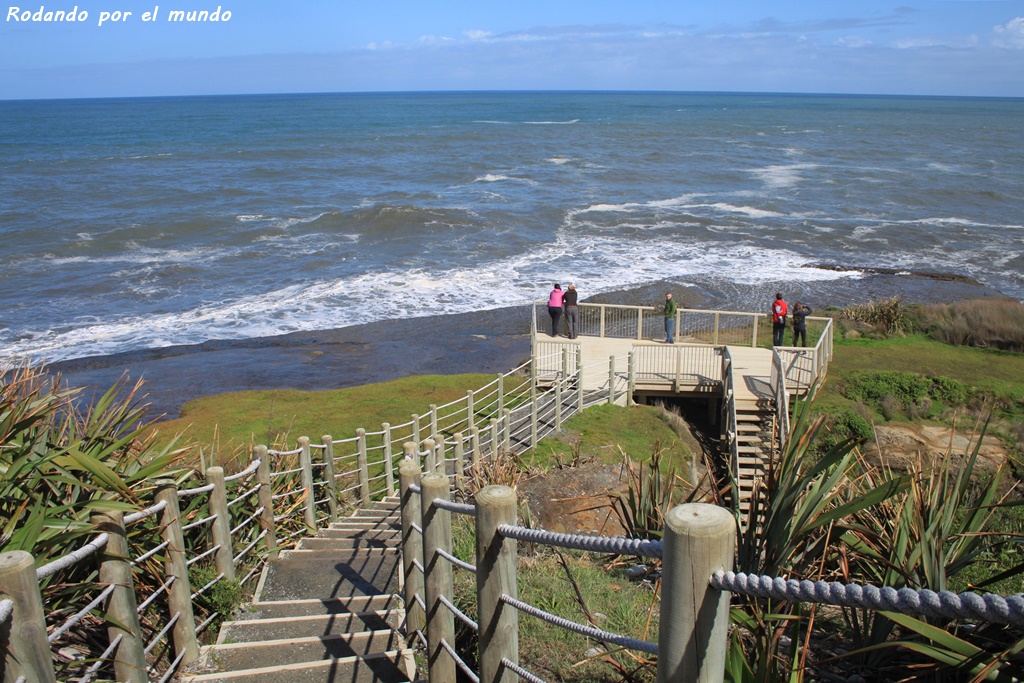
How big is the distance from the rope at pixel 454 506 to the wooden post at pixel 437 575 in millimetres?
67

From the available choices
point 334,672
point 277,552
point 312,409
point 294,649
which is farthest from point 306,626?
point 312,409

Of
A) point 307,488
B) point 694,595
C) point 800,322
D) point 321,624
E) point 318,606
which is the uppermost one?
point 694,595

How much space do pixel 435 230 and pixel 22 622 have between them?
140 ft

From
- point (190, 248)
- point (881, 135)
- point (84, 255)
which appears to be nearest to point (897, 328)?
point (190, 248)

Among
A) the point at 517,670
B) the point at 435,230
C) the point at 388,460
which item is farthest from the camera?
the point at 435,230

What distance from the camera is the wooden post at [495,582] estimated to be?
10.1 feet

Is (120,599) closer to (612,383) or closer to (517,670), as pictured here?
(517,670)

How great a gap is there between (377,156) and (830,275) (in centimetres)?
5259

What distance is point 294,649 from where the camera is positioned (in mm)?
5332

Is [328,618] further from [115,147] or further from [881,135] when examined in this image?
[881,135]

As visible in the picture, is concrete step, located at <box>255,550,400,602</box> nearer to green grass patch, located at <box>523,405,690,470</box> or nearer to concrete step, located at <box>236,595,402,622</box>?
concrete step, located at <box>236,595,402,622</box>

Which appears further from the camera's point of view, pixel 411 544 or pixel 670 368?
pixel 670 368

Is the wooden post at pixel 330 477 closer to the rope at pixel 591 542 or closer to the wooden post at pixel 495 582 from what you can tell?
the wooden post at pixel 495 582

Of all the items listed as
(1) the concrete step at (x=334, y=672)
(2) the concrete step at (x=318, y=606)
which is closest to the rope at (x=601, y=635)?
(1) the concrete step at (x=334, y=672)
